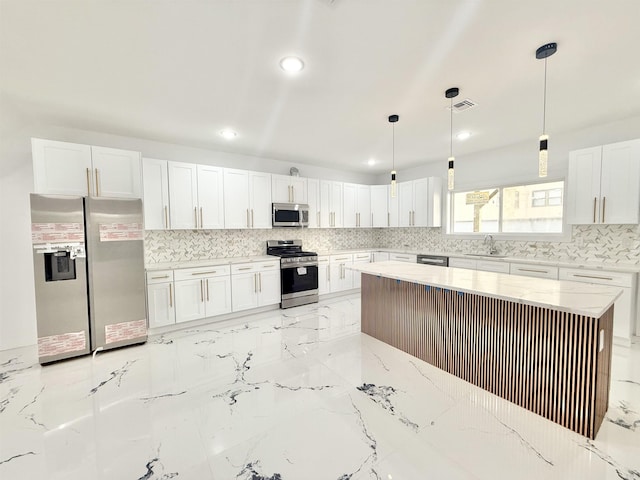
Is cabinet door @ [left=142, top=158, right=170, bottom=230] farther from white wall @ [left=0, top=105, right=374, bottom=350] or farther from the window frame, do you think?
the window frame

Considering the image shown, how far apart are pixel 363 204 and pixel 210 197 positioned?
3196 mm

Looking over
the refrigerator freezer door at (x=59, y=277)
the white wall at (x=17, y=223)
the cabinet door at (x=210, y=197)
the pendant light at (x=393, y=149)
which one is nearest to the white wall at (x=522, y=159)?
the pendant light at (x=393, y=149)

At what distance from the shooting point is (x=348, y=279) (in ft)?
17.7

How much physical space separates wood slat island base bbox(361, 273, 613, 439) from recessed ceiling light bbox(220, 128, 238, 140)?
2.84m

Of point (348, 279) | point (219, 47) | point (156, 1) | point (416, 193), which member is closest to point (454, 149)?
point (416, 193)

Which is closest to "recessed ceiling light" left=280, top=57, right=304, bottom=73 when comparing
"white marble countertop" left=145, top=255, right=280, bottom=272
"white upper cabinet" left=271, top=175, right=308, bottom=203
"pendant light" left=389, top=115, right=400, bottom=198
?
"pendant light" left=389, top=115, right=400, bottom=198

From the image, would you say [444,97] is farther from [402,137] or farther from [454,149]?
[454,149]

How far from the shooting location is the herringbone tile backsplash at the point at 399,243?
3359 mm

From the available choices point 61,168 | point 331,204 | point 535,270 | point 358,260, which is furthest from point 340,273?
point 61,168

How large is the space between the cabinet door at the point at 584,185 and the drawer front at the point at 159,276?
529 cm

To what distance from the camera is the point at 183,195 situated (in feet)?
12.5

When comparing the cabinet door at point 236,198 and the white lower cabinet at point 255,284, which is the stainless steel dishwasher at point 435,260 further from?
the cabinet door at point 236,198

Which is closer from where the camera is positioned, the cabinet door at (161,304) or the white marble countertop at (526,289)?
the white marble countertop at (526,289)

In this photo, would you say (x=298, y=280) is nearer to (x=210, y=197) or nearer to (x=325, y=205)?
(x=325, y=205)
